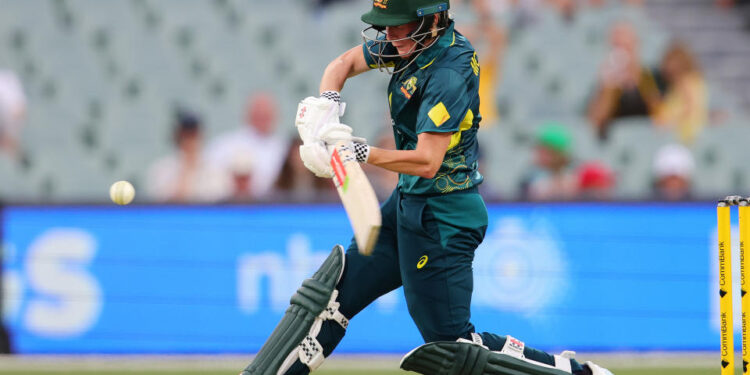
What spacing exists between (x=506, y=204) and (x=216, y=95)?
3.75m

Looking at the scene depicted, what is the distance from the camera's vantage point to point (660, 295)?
21.9ft

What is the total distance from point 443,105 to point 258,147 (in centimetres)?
484

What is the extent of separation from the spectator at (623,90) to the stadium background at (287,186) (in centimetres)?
10

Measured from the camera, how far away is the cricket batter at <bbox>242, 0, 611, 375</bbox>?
12.4 ft

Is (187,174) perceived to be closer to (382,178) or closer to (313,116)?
(382,178)

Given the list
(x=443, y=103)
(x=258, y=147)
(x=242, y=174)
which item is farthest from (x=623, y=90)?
(x=443, y=103)

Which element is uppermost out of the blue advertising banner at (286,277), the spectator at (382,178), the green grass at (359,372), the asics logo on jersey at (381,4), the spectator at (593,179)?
the asics logo on jersey at (381,4)

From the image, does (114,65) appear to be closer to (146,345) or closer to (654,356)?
(146,345)

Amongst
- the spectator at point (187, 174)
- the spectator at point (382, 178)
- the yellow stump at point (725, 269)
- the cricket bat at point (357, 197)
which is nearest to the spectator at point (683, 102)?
the spectator at point (382, 178)

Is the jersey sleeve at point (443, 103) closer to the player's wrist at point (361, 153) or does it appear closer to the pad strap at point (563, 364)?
the player's wrist at point (361, 153)

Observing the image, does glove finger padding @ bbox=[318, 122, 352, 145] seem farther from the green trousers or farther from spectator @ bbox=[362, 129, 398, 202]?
spectator @ bbox=[362, 129, 398, 202]

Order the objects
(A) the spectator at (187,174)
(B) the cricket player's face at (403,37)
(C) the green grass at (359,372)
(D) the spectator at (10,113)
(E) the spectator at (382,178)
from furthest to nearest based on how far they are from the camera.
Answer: (D) the spectator at (10,113), (A) the spectator at (187,174), (E) the spectator at (382,178), (C) the green grass at (359,372), (B) the cricket player's face at (403,37)

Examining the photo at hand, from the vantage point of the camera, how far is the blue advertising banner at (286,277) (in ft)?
21.8

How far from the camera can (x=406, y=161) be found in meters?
3.68
